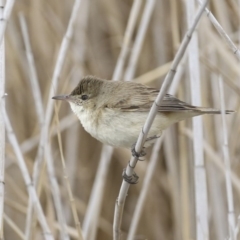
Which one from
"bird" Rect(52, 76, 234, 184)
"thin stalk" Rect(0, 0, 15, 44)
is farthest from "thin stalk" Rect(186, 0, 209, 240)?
"thin stalk" Rect(0, 0, 15, 44)

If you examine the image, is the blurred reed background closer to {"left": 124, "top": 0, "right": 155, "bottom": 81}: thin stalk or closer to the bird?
{"left": 124, "top": 0, "right": 155, "bottom": 81}: thin stalk

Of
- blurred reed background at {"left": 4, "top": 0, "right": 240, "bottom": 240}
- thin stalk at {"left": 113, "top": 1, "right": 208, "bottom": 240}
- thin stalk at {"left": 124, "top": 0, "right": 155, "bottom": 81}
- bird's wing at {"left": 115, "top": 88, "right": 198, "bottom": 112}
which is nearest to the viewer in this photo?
thin stalk at {"left": 113, "top": 1, "right": 208, "bottom": 240}

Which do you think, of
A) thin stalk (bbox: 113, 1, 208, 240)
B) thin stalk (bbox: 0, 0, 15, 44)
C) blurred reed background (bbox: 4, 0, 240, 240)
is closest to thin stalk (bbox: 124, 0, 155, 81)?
blurred reed background (bbox: 4, 0, 240, 240)

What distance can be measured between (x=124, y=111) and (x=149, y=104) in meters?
0.11

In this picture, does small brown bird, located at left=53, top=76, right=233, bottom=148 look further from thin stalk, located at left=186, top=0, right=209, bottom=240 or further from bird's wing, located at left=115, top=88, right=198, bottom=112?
thin stalk, located at left=186, top=0, right=209, bottom=240

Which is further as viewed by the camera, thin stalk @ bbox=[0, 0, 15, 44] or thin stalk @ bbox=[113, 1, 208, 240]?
thin stalk @ bbox=[0, 0, 15, 44]

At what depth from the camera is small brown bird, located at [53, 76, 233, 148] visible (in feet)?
6.95

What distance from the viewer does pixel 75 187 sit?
367 cm

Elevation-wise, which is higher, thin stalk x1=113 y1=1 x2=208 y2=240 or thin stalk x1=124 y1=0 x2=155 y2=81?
thin stalk x1=124 y1=0 x2=155 y2=81

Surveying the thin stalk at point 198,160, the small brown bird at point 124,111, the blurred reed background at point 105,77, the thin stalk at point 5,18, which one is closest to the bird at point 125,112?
the small brown bird at point 124,111

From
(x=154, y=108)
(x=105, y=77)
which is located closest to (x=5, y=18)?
(x=154, y=108)

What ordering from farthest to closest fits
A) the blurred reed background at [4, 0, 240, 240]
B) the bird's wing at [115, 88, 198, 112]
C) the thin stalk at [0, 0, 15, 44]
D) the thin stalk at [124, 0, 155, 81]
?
the blurred reed background at [4, 0, 240, 240] → the thin stalk at [124, 0, 155, 81] → the bird's wing at [115, 88, 198, 112] → the thin stalk at [0, 0, 15, 44]

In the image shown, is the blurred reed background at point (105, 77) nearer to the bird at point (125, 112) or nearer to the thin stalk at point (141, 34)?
the thin stalk at point (141, 34)

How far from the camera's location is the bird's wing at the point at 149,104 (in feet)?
6.93
